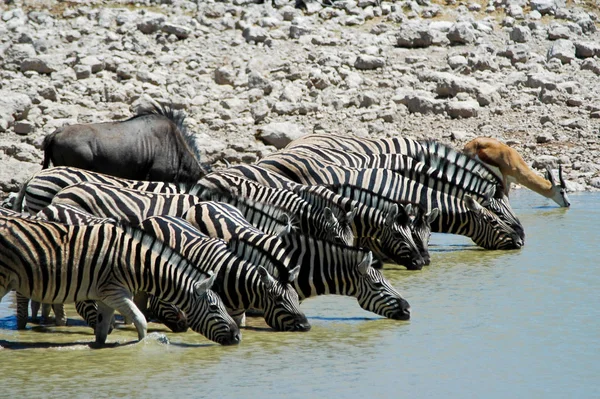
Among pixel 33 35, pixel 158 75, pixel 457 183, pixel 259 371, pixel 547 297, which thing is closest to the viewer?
pixel 259 371

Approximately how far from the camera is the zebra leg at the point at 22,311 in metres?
9.85

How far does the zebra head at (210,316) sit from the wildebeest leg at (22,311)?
164 centimetres

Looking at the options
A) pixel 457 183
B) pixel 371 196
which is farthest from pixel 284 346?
pixel 457 183

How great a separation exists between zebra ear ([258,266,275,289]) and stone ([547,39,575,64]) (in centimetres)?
1607

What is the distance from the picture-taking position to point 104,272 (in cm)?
902

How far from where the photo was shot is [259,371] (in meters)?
8.33

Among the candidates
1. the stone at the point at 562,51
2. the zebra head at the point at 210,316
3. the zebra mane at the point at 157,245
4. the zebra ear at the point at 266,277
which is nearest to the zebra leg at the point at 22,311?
the zebra mane at the point at 157,245

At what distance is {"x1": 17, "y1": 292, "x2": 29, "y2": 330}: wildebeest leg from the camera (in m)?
9.85

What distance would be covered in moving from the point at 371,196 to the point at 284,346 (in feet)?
14.9

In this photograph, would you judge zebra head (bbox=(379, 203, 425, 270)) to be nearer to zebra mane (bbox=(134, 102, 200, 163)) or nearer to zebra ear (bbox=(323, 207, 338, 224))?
zebra ear (bbox=(323, 207, 338, 224))

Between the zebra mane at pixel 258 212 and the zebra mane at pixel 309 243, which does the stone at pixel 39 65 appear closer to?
the zebra mane at pixel 258 212

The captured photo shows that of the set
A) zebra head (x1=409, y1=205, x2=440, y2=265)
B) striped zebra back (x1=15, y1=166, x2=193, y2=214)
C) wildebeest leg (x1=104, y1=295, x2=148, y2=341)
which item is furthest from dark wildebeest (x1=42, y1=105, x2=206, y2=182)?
wildebeest leg (x1=104, y1=295, x2=148, y2=341)

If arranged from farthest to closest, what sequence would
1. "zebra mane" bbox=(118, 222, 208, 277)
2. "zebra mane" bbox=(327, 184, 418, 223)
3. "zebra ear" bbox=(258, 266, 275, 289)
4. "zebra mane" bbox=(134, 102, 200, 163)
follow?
"zebra mane" bbox=(134, 102, 200, 163) → "zebra mane" bbox=(327, 184, 418, 223) → "zebra ear" bbox=(258, 266, 275, 289) → "zebra mane" bbox=(118, 222, 208, 277)

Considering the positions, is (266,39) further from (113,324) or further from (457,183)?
(113,324)
